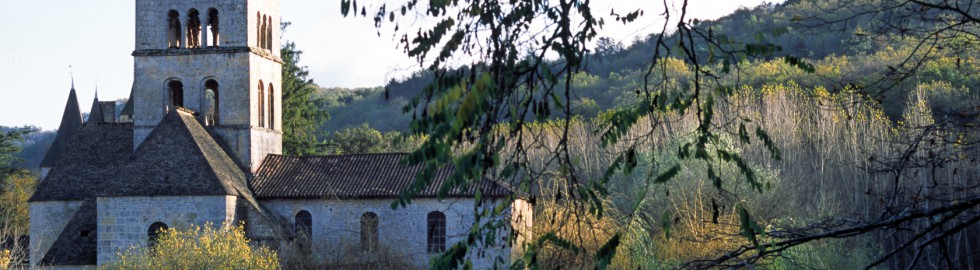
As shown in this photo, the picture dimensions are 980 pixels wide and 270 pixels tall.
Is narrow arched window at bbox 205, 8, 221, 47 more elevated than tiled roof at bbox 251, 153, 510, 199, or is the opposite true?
narrow arched window at bbox 205, 8, 221, 47

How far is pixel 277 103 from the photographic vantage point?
1656 inches

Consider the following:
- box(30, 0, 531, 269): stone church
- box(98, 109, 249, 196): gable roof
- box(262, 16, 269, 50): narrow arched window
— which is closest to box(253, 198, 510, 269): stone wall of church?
box(30, 0, 531, 269): stone church

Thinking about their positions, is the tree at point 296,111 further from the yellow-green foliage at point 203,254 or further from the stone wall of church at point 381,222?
the yellow-green foliage at point 203,254

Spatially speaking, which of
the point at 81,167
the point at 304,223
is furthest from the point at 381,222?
the point at 81,167

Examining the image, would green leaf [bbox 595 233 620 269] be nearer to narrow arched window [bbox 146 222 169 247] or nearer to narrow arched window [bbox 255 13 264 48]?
narrow arched window [bbox 146 222 169 247]

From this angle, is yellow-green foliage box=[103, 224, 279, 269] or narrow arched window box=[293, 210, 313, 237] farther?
narrow arched window box=[293, 210, 313, 237]

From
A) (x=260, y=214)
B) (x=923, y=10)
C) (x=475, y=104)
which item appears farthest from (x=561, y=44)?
(x=260, y=214)

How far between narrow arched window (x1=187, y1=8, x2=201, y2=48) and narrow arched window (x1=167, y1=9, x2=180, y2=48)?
40 centimetres

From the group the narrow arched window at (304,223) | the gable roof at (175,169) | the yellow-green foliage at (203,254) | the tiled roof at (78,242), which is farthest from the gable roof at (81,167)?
the yellow-green foliage at (203,254)

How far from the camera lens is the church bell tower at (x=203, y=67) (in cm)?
3909

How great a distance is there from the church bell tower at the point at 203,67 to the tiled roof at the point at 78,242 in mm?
3905

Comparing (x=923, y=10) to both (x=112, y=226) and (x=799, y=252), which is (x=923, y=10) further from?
(x=112, y=226)

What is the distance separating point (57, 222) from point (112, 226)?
214 inches

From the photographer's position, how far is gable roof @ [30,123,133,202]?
3900 cm
